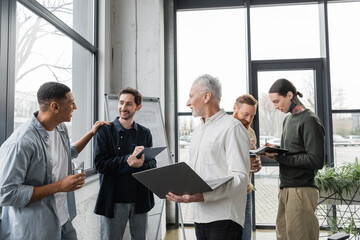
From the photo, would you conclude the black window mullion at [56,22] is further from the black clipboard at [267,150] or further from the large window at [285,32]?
the large window at [285,32]

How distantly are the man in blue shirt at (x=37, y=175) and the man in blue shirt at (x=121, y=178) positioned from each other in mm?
464

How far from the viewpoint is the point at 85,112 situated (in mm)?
2848

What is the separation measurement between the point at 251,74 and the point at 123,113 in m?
Answer: 2.27

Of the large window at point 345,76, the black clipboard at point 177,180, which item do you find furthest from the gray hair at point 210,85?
the large window at point 345,76

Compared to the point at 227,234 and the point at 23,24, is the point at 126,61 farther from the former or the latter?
the point at 227,234

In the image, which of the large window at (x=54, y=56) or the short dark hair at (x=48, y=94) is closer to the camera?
the short dark hair at (x=48, y=94)

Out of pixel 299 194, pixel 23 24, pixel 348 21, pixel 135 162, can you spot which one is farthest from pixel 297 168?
pixel 348 21

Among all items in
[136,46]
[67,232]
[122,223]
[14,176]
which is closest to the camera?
[14,176]

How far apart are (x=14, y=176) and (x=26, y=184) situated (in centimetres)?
12

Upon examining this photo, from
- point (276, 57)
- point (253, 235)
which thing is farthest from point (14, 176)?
point (276, 57)

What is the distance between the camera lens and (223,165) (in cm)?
138

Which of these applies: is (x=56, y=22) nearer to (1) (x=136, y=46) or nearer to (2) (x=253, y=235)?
(1) (x=136, y=46)

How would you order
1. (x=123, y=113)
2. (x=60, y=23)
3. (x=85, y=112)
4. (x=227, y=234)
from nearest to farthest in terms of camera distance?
(x=227, y=234)
(x=123, y=113)
(x=60, y=23)
(x=85, y=112)

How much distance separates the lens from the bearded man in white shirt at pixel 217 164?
130 cm
